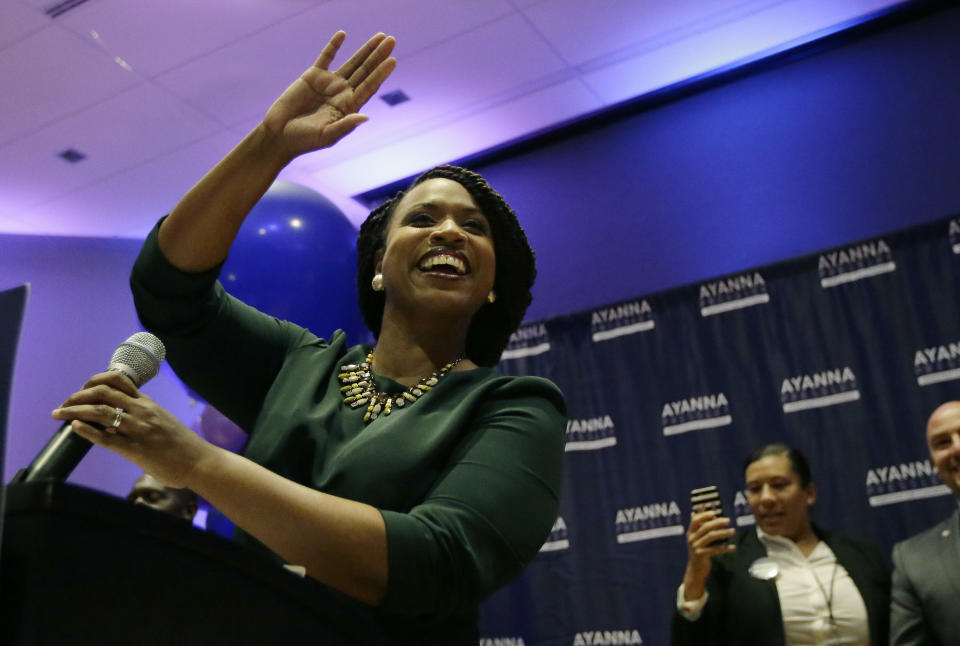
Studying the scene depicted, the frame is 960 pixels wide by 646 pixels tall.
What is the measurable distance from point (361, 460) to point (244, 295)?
2.08 metres

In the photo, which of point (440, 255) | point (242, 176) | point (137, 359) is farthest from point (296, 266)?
point (137, 359)

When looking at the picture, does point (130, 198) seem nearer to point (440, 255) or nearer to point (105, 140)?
point (105, 140)

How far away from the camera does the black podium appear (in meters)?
0.51

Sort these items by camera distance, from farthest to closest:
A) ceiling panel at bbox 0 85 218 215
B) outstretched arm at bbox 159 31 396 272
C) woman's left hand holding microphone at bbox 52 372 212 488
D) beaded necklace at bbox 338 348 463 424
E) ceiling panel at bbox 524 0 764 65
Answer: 1. ceiling panel at bbox 0 85 218 215
2. ceiling panel at bbox 524 0 764 65
3. beaded necklace at bbox 338 348 463 424
4. outstretched arm at bbox 159 31 396 272
5. woman's left hand holding microphone at bbox 52 372 212 488

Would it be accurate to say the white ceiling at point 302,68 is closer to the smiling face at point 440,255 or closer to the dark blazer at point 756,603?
the dark blazer at point 756,603

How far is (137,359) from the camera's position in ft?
3.15

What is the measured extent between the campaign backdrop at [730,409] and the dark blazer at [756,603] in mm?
498

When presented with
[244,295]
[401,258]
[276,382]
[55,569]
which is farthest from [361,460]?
[244,295]

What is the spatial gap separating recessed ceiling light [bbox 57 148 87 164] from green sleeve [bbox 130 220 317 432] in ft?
13.4

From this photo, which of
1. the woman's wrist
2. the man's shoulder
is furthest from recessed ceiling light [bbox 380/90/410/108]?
the man's shoulder

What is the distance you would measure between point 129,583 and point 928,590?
2987mm

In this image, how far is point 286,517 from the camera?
0.81 metres

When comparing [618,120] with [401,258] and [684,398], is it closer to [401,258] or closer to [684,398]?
[684,398]

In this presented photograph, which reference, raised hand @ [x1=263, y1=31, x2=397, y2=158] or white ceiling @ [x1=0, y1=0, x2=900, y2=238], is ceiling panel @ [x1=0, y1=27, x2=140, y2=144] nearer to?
white ceiling @ [x1=0, y1=0, x2=900, y2=238]
